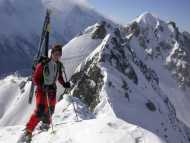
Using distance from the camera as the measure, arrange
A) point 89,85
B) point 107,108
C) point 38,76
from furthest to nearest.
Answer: point 89,85, point 107,108, point 38,76

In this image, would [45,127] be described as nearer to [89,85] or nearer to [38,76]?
[38,76]

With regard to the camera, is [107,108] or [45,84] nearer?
[45,84]

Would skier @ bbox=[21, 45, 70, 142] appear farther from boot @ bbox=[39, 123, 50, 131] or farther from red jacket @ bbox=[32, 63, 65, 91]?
boot @ bbox=[39, 123, 50, 131]

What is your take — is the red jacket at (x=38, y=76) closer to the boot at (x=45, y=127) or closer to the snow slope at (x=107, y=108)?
the snow slope at (x=107, y=108)

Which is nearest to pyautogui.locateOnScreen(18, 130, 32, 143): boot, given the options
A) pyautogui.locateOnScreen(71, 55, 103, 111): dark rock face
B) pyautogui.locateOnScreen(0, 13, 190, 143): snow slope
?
pyautogui.locateOnScreen(0, 13, 190, 143): snow slope

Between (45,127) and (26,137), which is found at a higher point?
(45,127)

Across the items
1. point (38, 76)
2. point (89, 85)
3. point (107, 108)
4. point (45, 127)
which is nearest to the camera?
point (38, 76)

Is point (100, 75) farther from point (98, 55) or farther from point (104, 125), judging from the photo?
point (104, 125)

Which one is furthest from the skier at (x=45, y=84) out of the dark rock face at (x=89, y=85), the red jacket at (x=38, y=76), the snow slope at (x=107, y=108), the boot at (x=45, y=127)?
the dark rock face at (x=89, y=85)

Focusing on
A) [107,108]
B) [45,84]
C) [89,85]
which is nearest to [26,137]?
[45,84]

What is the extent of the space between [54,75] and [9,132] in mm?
6199

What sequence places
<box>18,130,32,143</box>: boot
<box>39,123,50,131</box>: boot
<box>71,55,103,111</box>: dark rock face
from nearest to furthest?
<box>18,130,32,143</box>: boot, <box>39,123,50,131</box>: boot, <box>71,55,103,111</box>: dark rock face

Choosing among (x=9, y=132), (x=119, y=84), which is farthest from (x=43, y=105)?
(x=119, y=84)

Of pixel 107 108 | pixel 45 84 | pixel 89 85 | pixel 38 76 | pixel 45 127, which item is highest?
pixel 89 85
